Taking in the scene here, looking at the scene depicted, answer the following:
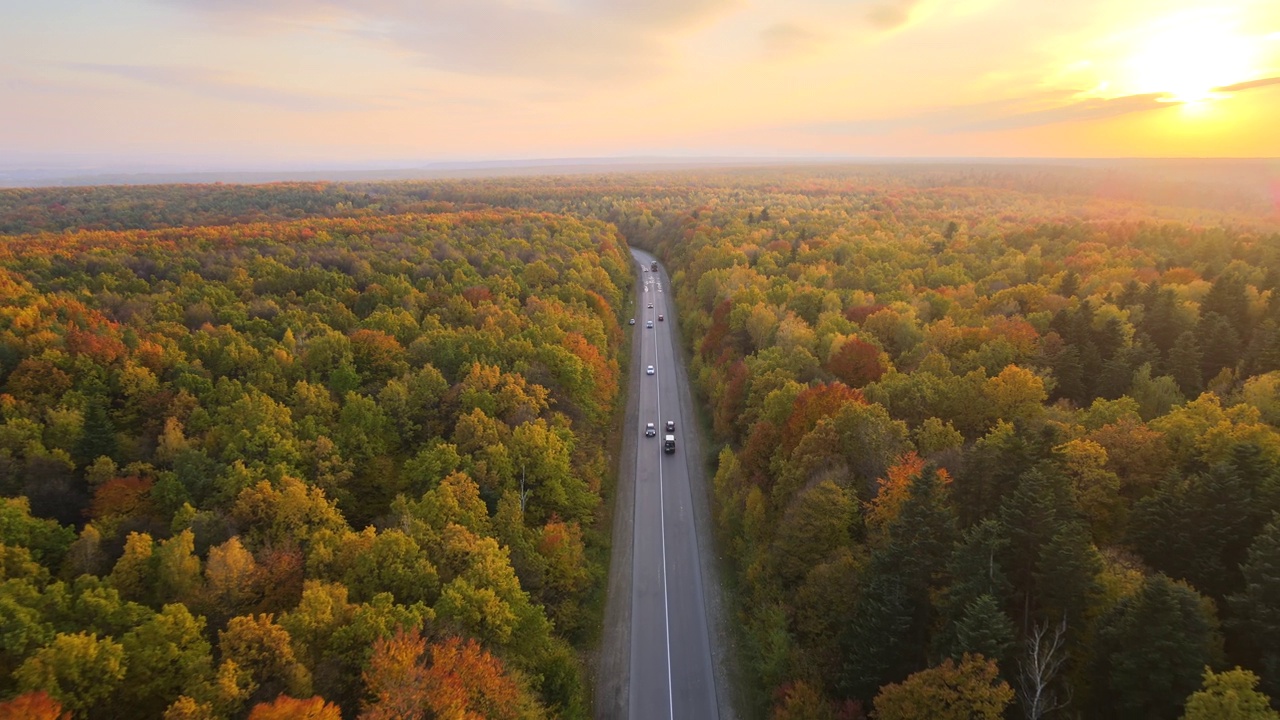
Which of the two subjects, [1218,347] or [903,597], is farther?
[1218,347]

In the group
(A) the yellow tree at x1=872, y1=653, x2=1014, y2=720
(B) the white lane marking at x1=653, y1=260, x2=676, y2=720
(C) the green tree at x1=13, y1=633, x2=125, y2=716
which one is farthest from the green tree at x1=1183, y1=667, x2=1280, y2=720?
(C) the green tree at x1=13, y1=633, x2=125, y2=716

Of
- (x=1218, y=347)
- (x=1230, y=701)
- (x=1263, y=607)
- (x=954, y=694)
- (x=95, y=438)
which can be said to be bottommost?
(x=954, y=694)

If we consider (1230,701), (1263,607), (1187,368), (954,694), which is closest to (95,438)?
(954,694)

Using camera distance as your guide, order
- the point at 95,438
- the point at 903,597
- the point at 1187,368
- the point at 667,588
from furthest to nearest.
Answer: the point at 1187,368 < the point at 95,438 < the point at 667,588 < the point at 903,597

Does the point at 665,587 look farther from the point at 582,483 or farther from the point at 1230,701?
the point at 1230,701

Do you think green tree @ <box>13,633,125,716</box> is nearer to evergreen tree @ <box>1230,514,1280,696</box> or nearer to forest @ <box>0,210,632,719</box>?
forest @ <box>0,210,632,719</box>

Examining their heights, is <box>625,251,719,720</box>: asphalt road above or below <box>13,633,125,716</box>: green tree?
below

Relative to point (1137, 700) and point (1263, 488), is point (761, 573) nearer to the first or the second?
point (1137, 700)
